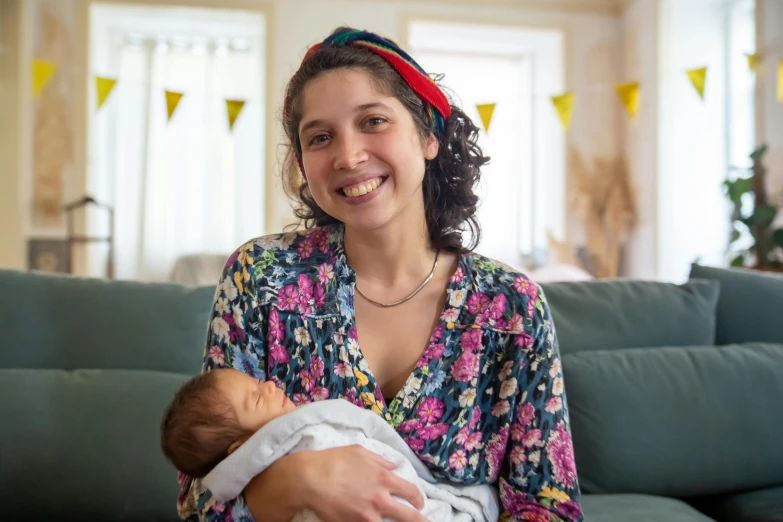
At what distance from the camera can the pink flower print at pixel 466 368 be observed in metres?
1.19

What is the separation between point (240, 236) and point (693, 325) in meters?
4.13

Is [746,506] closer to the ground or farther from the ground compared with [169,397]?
closer to the ground

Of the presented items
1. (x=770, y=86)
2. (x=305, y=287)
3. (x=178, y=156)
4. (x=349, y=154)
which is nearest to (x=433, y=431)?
(x=305, y=287)

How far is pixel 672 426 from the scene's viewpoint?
1575mm

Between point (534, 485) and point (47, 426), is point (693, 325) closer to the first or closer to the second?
point (534, 485)

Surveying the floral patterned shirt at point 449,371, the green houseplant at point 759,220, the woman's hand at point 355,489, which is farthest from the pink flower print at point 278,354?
the green houseplant at point 759,220

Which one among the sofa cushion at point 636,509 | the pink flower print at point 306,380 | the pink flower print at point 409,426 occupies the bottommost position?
the sofa cushion at point 636,509

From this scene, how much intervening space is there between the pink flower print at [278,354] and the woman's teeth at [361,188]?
1.02 feet

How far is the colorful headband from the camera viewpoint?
4.03ft

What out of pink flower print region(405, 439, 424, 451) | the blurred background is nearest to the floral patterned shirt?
pink flower print region(405, 439, 424, 451)

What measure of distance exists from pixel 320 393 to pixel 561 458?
18.0 inches

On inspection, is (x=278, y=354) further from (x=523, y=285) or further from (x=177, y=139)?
(x=177, y=139)

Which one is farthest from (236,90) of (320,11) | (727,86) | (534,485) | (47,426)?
(534,485)

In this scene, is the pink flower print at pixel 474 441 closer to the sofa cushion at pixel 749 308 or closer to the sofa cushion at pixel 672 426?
the sofa cushion at pixel 672 426
